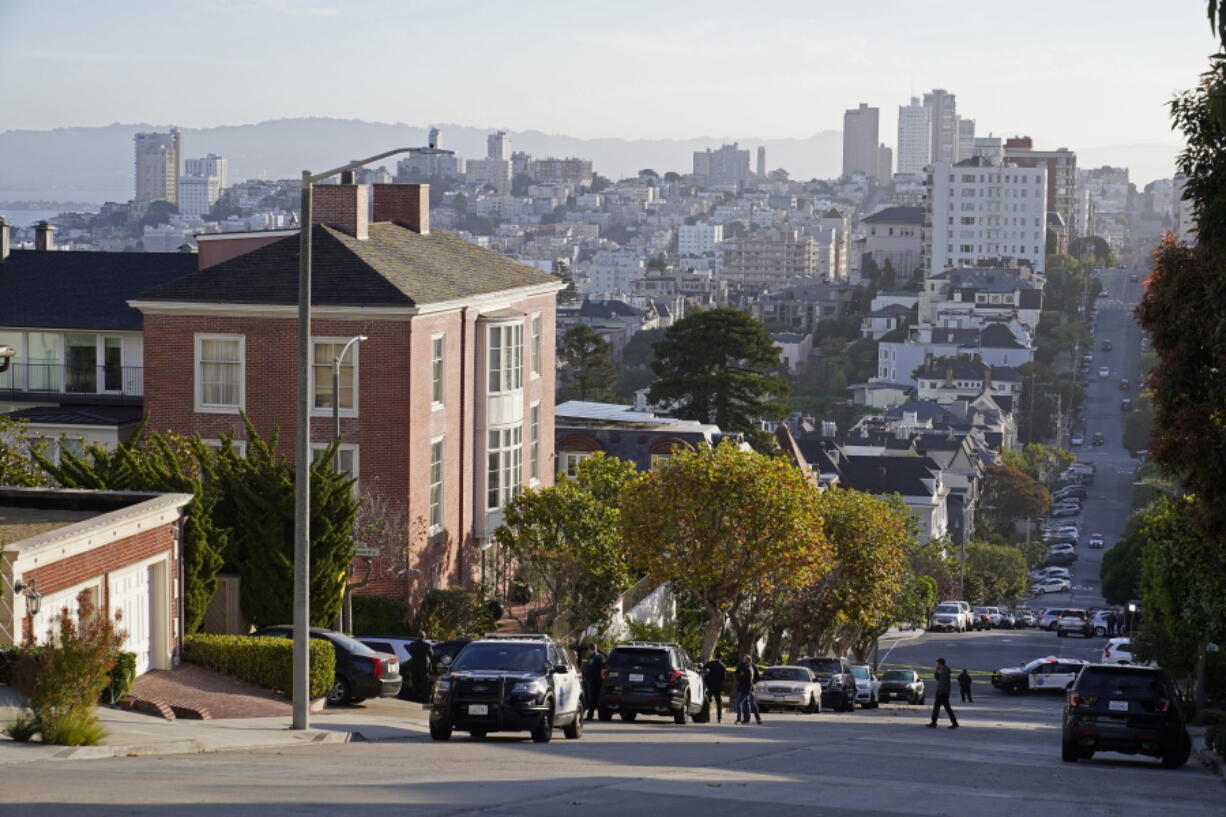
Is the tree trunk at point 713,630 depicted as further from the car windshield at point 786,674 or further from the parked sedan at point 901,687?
the parked sedan at point 901,687

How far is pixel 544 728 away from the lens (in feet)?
93.0

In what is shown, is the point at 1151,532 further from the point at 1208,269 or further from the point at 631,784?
the point at 631,784

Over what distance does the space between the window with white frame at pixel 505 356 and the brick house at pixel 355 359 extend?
19.1 inches

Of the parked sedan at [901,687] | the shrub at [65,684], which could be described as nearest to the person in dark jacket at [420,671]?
the shrub at [65,684]

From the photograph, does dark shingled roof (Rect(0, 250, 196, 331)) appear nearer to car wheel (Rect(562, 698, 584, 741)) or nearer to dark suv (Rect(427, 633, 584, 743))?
car wheel (Rect(562, 698, 584, 741))

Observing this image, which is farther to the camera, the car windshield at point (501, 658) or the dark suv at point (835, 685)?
the dark suv at point (835, 685)

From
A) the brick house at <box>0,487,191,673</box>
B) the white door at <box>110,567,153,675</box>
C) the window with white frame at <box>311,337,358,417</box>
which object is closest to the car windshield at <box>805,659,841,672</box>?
the window with white frame at <box>311,337,358,417</box>

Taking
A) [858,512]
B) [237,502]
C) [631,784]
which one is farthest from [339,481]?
[858,512]

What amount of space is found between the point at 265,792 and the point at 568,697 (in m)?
10.5

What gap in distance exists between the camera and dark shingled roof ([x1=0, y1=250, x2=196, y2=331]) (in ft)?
185

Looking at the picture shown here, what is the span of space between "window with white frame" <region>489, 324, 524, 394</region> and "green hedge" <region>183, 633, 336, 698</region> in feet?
→ 65.8

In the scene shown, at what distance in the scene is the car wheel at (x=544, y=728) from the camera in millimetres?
28234

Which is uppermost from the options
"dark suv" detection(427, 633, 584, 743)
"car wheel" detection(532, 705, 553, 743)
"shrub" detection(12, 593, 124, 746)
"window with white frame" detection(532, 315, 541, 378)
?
"window with white frame" detection(532, 315, 541, 378)

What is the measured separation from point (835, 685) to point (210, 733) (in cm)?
2478
